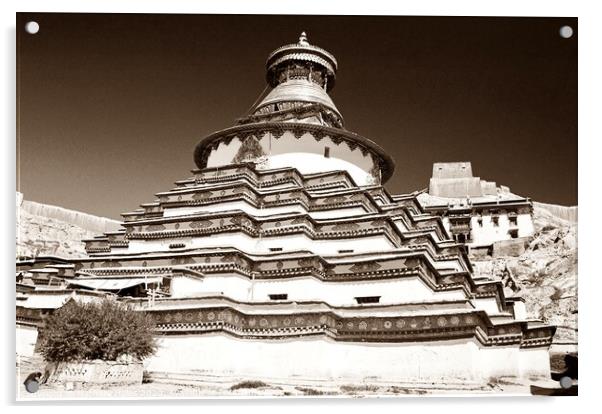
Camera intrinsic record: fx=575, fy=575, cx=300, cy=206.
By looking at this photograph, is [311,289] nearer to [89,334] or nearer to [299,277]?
[299,277]

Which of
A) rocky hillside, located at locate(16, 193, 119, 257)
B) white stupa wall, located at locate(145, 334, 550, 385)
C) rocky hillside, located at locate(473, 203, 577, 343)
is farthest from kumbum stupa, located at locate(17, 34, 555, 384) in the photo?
rocky hillside, located at locate(473, 203, 577, 343)

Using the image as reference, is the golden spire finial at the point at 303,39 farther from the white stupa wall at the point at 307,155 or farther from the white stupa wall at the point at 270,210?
the white stupa wall at the point at 307,155

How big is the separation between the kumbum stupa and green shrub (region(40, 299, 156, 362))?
1.08m

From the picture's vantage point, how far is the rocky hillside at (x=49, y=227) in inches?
Result: 401

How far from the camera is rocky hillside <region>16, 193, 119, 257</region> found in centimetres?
Answer: 1019

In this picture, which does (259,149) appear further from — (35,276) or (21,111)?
(21,111)

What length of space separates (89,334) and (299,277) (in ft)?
15.2

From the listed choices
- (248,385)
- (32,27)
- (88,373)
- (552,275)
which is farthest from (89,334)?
(552,275)

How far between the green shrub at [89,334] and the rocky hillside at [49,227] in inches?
57.9

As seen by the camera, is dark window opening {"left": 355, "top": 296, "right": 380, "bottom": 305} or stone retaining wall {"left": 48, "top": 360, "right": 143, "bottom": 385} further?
dark window opening {"left": 355, "top": 296, "right": 380, "bottom": 305}

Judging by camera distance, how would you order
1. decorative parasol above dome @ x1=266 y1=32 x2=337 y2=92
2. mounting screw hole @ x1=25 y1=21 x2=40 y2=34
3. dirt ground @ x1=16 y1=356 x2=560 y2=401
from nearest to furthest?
dirt ground @ x1=16 y1=356 x2=560 y2=401
mounting screw hole @ x1=25 y1=21 x2=40 y2=34
decorative parasol above dome @ x1=266 y1=32 x2=337 y2=92

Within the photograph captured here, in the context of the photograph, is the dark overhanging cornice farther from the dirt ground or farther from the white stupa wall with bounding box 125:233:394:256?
the dirt ground

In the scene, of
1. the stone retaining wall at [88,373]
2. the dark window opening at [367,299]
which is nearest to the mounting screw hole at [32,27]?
the stone retaining wall at [88,373]

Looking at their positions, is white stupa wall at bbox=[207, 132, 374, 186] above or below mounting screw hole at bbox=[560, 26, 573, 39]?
below
